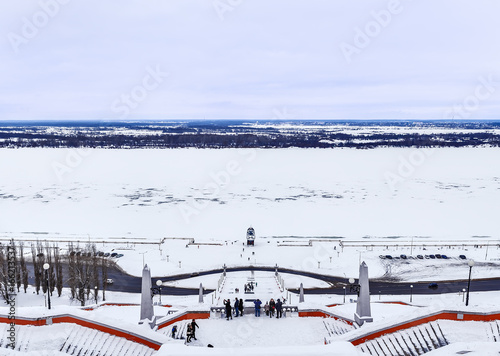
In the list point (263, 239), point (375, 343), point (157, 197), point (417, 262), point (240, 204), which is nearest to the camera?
point (375, 343)

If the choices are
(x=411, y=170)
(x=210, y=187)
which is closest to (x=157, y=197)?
(x=210, y=187)

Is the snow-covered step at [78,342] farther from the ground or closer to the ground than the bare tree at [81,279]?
farther from the ground

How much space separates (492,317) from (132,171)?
85469 mm

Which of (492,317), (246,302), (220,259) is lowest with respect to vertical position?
(220,259)

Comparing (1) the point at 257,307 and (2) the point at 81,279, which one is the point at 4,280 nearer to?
(2) the point at 81,279

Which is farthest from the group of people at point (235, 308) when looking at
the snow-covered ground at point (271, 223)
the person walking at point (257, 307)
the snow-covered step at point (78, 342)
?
the snow-covered step at point (78, 342)

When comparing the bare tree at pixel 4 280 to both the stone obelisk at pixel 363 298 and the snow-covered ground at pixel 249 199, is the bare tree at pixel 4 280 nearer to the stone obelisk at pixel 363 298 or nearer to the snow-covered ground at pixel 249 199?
the snow-covered ground at pixel 249 199

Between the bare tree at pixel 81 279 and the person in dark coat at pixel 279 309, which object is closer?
the person in dark coat at pixel 279 309

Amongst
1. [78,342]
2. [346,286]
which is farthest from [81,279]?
[346,286]

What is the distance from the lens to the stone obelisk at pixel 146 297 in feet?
58.5

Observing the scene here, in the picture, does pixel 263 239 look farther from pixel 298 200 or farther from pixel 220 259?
pixel 298 200

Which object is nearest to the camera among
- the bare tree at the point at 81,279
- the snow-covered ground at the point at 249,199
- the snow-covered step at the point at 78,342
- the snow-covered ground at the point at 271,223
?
the snow-covered step at the point at 78,342

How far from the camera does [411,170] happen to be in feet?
324

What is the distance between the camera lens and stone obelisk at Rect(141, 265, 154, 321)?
1783 centimetres
